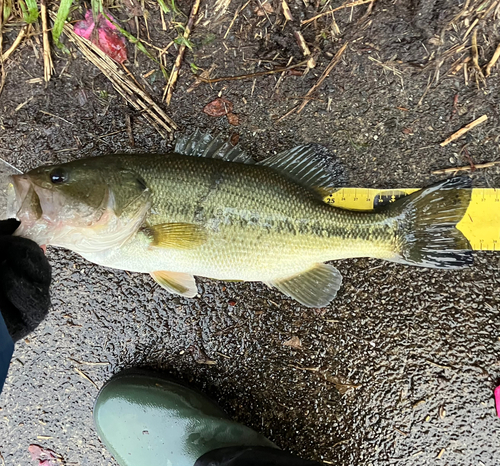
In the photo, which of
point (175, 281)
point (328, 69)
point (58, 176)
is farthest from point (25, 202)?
point (328, 69)

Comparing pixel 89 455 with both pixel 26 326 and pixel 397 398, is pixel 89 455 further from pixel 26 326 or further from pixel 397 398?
pixel 397 398

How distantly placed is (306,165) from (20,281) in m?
1.59

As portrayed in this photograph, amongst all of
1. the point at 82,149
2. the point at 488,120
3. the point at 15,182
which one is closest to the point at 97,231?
the point at 15,182

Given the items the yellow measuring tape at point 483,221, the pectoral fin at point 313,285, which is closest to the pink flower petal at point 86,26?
the pectoral fin at point 313,285

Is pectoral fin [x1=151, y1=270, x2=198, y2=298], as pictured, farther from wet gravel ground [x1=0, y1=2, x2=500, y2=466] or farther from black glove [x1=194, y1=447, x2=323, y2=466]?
black glove [x1=194, y1=447, x2=323, y2=466]

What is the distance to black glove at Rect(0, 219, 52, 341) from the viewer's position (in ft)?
5.51

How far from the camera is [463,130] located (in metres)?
2.23

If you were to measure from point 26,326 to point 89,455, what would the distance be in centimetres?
117

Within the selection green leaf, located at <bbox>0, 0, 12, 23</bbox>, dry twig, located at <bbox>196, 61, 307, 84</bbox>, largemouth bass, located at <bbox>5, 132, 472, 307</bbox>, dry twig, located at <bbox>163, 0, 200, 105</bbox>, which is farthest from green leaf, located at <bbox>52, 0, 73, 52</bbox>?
largemouth bass, located at <bbox>5, 132, 472, 307</bbox>

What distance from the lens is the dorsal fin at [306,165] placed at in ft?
6.93

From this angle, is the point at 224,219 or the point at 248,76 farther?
the point at 248,76

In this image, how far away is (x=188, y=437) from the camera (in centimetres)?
228

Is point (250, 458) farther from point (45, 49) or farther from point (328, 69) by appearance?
point (45, 49)

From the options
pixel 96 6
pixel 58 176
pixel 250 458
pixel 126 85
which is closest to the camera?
pixel 58 176
